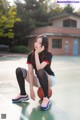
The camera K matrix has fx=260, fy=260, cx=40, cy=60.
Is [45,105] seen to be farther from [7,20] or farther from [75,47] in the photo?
[75,47]

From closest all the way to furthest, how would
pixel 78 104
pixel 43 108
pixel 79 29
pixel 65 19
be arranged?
pixel 43 108
pixel 78 104
pixel 79 29
pixel 65 19

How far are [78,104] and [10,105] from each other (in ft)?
4.26

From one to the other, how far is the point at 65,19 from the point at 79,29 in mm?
2924

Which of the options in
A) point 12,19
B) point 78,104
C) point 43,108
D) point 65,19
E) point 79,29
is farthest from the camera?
point 65,19

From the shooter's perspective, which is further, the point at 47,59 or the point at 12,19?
the point at 12,19

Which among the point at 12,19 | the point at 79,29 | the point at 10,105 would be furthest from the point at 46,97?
the point at 79,29

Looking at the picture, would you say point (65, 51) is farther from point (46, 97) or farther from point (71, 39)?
point (46, 97)

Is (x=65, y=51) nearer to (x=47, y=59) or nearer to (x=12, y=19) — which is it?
(x=12, y=19)

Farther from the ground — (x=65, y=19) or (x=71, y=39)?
(x=65, y=19)

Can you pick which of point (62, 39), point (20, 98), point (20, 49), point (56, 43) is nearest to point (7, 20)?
point (20, 49)

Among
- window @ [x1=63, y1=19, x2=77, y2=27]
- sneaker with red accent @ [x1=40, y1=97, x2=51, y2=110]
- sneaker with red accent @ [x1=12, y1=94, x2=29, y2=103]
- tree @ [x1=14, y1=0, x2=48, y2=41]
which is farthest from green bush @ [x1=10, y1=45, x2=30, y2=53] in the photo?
sneaker with red accent @ [x1=40, y1=97, x2=51, y2=110]

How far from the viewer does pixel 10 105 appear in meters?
4.73

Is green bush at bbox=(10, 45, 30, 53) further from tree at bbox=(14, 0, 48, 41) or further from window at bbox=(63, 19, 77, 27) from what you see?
window at bbox=(63, 19, 77, 27)

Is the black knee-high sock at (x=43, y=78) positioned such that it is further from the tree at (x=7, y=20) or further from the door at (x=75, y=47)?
the door at (x=75, y=47)
